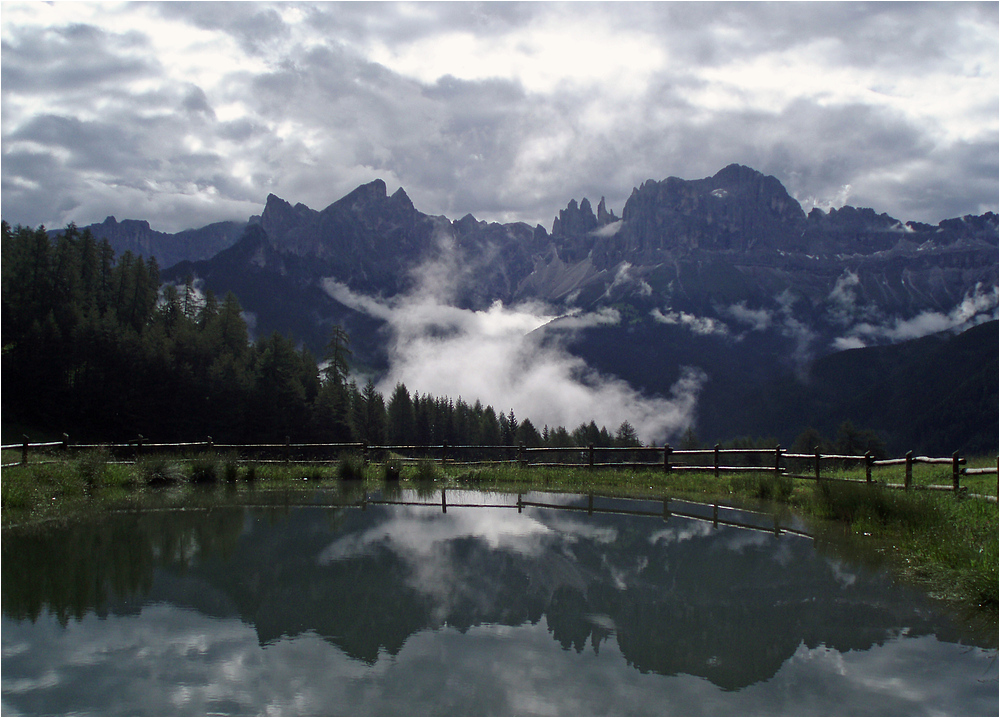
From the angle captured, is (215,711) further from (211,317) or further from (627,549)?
(211,317)

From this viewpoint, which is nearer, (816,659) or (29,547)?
(816,659)

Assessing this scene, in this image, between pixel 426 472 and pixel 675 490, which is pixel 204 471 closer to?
pixel 426 472

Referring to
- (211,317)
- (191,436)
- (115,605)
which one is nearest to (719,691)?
(115,605)

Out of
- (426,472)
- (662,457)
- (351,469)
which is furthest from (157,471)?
(662,457)

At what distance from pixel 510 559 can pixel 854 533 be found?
8.70m

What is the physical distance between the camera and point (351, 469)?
101ft

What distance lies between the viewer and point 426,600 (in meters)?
11.0

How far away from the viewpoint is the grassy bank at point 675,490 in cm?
1220

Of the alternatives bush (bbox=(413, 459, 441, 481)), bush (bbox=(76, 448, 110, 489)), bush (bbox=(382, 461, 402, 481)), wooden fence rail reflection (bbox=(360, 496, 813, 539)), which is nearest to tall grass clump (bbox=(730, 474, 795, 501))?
wooden fence rail reflection (bbox=(360, 496, 813, 539))

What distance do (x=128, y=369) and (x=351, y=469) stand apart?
40.1 m

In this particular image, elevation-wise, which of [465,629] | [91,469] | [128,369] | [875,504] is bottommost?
[465,629]

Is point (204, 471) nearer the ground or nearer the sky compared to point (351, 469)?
nearer the sky

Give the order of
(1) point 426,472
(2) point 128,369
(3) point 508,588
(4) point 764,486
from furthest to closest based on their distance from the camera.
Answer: (2) point 128,369 < (1) point 426,472 < (4) point 764,486 < (3) point 508,588

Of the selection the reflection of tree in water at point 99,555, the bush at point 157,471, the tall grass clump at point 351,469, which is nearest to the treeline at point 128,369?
the tall grass clump at point 351,469
